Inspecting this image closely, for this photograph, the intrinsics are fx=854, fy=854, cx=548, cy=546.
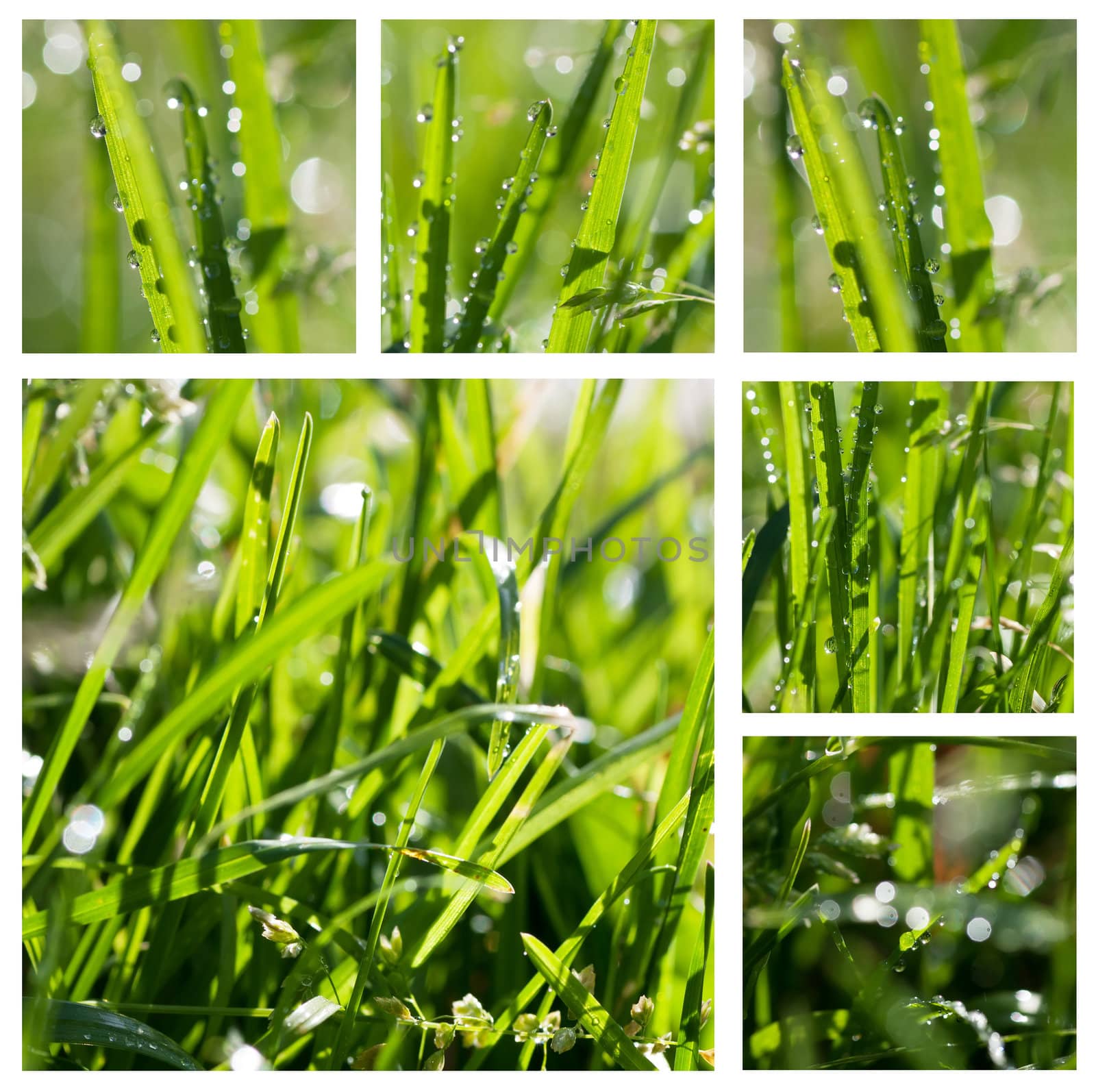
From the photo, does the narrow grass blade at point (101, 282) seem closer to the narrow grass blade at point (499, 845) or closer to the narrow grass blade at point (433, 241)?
the narrow grass blade at point (433, 241)

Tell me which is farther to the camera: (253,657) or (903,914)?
(903,914)

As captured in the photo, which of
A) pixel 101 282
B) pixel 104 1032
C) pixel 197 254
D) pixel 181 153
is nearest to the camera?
pixel 104 1032

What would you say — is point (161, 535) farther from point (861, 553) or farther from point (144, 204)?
point (861, 553)

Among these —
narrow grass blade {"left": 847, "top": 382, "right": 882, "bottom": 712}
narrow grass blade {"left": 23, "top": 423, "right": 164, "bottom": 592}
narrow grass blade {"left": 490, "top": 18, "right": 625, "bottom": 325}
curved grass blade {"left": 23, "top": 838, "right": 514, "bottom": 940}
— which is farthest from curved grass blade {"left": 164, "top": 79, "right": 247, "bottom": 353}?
narrow grass blade {"left": 847, "top": 382, "right": 882, "bottom": 712}

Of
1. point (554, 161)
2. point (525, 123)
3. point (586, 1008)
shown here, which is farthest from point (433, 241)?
point (586, 1008)

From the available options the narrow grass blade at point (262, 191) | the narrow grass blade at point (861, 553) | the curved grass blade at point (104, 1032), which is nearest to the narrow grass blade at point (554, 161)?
the narrow grass blade at point (262, 191)

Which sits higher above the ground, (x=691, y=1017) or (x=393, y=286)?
(x=393, y=286)

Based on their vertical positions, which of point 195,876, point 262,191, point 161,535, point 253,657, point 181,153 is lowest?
point 195,876

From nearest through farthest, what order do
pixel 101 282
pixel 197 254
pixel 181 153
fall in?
pixel 197 254, pixel 101 282, pixel 181 153
